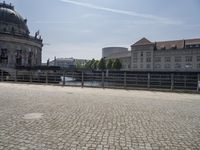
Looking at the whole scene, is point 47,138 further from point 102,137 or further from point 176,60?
point 176,60

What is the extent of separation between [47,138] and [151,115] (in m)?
3.81

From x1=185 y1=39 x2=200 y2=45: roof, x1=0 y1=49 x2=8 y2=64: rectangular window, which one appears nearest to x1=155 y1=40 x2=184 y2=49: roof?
x1=185 y1=39 x2=200 y2=45: roof

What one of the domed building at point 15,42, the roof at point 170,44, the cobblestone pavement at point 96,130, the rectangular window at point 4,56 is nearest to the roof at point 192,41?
the roof at point 170,44

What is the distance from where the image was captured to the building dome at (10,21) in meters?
74.5

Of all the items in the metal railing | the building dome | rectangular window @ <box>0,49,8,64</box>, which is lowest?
the metal railing

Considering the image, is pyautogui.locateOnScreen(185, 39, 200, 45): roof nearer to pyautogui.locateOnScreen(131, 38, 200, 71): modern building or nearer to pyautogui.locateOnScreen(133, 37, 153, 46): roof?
pyautogui.locateOnScreen(131, 38, 200, 71): modern building

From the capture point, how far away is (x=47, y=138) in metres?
4.66

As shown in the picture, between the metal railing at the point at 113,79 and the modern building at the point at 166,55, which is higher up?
the modern building at the point at 166,55

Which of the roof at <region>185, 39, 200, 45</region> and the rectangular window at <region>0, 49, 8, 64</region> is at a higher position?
the roof at <region>185, 39, 200, 45</region>

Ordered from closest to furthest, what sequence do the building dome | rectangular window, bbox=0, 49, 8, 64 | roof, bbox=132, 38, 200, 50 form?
1. rectangular window, bbox=0, 49, 8, 64
2. the building dome
3. roof, bbox=132, 38, 200, 50

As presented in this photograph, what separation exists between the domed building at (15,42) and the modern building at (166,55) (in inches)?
1706

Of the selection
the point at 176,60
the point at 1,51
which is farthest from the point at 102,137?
the point at 176,60

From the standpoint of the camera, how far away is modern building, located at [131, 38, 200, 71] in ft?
279

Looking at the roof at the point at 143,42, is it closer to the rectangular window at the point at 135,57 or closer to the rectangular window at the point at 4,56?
the rectangular window at the point at 135,57
